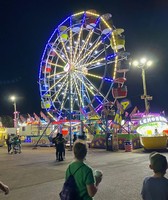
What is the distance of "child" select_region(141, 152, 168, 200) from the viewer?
2771mm

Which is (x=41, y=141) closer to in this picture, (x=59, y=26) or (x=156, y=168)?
(x=59, y=26)

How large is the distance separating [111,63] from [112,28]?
10.5 ft

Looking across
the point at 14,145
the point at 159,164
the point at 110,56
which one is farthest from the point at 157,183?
the point at 110,56

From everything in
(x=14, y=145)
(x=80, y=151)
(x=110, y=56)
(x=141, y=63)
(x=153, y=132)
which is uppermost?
(x=110, y=56)

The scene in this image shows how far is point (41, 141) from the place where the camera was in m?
30.1

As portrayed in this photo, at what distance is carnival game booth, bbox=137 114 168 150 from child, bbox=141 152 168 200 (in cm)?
1571

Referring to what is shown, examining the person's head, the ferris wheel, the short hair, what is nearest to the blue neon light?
the ferris wheel

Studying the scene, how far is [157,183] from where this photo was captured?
2.81 metres

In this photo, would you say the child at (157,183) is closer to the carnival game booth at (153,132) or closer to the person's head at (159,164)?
the person's head at (159,164)

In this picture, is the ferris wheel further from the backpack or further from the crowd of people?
the backpack

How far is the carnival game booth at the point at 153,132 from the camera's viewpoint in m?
18.1

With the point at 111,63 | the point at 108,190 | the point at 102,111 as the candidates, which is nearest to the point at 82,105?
the point at 102,111

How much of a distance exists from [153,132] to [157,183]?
56.5 ft

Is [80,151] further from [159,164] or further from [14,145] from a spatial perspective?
[14,145]
